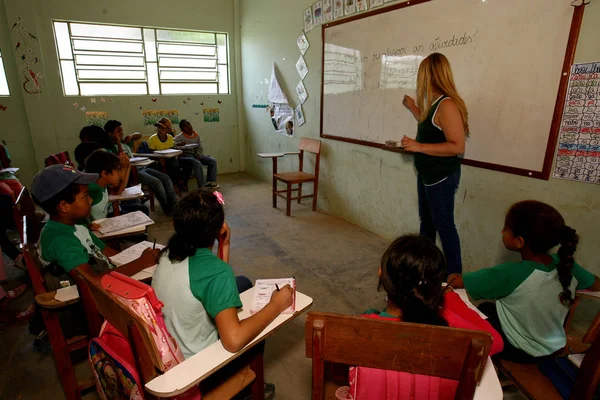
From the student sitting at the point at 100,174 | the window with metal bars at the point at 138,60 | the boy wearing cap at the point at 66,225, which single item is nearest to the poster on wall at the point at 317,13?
the window with metal bars at the point at 138,60

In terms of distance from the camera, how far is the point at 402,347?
80cm

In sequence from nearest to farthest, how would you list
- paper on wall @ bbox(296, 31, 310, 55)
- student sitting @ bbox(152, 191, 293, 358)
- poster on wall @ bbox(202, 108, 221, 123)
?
student sitting @ bbox(152, 191, 293, 358)
paper on wall @ bbox(296, 31, 310, 55)
poster on wall @ bbox(202, 108, 221, 123)

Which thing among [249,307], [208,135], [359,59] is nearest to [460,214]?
[359,59]

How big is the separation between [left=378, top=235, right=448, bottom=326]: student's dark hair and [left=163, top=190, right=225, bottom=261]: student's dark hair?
1.90ft

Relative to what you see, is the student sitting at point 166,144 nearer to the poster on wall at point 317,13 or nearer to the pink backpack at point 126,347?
the poster on wall at point 317,13

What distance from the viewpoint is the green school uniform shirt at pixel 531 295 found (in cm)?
118

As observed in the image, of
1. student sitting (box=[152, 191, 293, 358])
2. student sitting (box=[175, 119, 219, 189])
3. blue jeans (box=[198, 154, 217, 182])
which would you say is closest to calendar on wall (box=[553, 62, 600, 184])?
student sitting (box=[152, 191, 293, 358])

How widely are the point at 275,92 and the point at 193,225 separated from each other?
161 inches

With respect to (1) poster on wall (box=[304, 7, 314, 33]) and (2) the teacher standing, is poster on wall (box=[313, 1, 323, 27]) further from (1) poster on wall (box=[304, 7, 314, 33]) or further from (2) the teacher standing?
(2) the teacher standing

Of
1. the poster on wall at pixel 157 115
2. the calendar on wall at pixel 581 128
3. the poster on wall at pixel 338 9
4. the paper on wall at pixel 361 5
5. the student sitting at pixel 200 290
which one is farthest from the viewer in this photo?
the poster on wall at pixel 157 115

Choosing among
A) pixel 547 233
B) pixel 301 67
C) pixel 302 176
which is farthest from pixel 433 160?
pixel 301 67

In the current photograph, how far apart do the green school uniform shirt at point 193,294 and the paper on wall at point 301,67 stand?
3.56 metres

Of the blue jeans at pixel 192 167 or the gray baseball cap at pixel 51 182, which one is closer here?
the gray baseball cap at pixel 51 182

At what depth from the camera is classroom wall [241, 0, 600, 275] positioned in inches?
77.1
